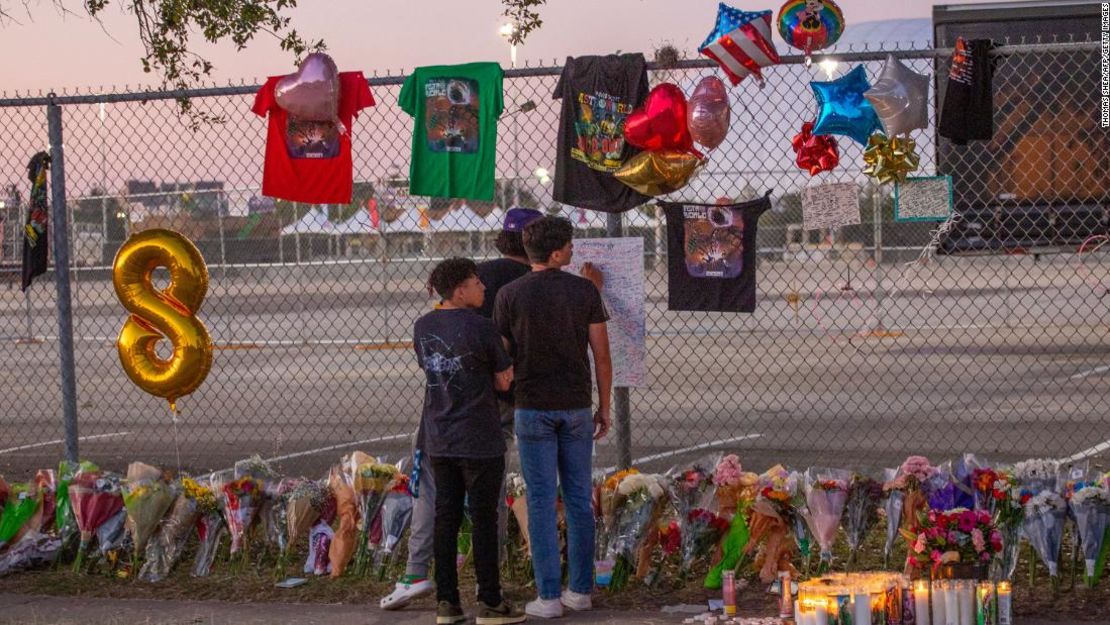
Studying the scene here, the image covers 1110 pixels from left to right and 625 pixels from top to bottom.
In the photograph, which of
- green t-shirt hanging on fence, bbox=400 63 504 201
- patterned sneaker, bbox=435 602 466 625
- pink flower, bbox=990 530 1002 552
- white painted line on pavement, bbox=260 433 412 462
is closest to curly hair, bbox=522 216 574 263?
green t-shirt hanging on fence, bbox=400 63 504 201

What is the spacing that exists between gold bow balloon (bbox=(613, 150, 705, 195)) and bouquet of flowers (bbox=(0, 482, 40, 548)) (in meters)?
3.65

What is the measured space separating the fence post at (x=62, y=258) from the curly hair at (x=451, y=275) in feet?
8.83

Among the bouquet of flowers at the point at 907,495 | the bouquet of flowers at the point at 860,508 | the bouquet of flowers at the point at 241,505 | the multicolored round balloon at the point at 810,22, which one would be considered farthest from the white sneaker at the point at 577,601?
the multicolored round balloon at the point at 810,22

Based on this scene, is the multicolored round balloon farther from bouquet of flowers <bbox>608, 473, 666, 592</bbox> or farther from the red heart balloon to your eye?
bouquet of flowers <bbox>608, 473, 666, 592</bbox>

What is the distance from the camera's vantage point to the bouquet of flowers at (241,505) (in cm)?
707

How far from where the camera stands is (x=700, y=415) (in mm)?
12102

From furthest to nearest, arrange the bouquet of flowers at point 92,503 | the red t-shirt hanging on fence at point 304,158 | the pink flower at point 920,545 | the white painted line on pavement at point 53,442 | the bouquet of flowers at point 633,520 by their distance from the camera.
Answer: the white painted line on pavement at point 53,442 → the red t-shirt hanging on fence at point 304,158 → the bouquet of flowers at point 92,503 → the bouquet of flowers at point 633,520 → the pink flower at point 920,545

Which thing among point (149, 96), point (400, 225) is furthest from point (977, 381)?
point (149, 96)

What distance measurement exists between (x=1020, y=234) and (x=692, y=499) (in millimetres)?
4951

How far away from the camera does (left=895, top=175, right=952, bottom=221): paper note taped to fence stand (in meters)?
6.71

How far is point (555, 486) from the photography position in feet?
20.2

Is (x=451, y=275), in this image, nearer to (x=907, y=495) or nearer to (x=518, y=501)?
(x=518, y=501)

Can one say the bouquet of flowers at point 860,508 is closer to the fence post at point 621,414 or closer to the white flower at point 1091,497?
the white flower at point 1091,497

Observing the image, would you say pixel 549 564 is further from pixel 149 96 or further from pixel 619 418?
pixel 149 96
